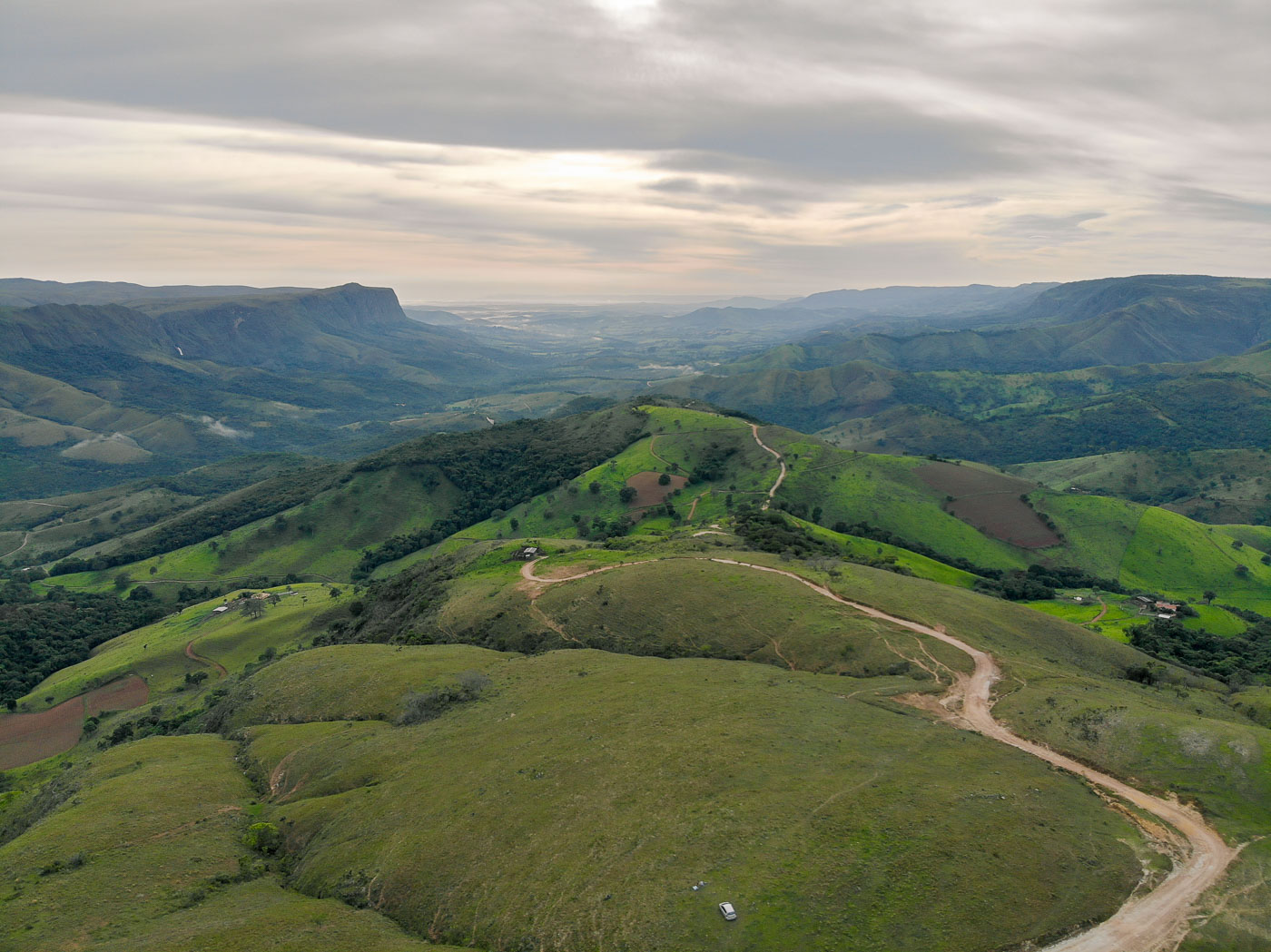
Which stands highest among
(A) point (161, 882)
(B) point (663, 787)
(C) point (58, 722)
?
(B) point (663, 787)

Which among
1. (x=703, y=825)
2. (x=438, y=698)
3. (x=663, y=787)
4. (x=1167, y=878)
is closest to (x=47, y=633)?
(x=438, y=698)

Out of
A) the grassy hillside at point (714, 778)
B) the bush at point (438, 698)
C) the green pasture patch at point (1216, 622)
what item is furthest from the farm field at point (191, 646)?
the green pasture patch at point (1216, 622)

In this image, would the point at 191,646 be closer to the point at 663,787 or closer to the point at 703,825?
the point at 663,787

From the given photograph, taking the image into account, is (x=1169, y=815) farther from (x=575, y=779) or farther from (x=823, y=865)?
(x=575, y=779)

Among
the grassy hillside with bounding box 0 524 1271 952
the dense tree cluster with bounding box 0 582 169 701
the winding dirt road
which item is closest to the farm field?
the dense tree cluster with bounding box 0 582 169 701

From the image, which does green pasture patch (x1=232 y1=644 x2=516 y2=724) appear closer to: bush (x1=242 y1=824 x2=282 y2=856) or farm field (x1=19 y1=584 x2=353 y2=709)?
bush (x1=242 y1=824 x2=282 y2=856)
